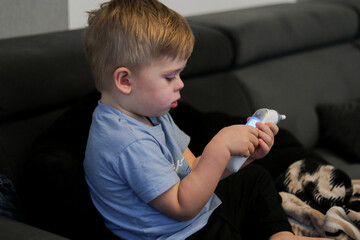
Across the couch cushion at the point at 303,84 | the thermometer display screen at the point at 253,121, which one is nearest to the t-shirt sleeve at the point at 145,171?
the thermometer display screen at the point at 253,121

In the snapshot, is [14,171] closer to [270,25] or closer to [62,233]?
[62,233]

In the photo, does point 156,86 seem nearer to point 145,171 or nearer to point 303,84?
point 145,171

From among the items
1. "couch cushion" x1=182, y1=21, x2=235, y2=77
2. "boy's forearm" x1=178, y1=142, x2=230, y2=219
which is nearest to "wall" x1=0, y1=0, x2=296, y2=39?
"couch cushion" x1=182, y1=21, x2=235, y2=77

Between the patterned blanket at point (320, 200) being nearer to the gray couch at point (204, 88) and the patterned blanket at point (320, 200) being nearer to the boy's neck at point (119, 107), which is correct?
the gray couch at point (204, 88)

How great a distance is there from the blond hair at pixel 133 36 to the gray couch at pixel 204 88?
254 mm

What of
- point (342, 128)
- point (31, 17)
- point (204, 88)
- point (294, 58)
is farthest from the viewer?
point (294, 58)

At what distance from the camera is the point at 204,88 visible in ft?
6.01

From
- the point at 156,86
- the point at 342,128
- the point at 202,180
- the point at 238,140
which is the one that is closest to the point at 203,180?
the point at 202,180

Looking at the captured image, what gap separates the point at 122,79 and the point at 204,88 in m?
0.72

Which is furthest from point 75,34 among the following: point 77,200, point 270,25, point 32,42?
point 270,25

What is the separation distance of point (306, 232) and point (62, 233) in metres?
0.63

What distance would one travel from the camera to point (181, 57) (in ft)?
3.81

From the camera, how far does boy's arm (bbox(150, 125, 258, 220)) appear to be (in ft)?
3.67

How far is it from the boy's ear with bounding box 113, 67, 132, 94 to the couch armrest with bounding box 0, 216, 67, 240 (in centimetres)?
33
